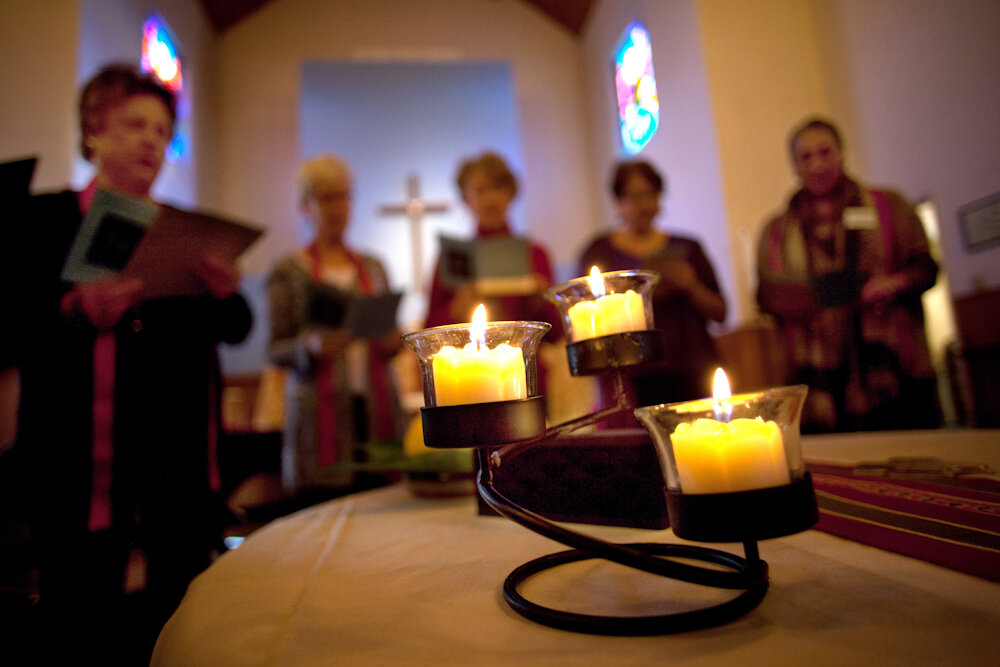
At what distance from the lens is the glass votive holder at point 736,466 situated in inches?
12.9

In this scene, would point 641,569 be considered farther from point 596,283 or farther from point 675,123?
point 675,123

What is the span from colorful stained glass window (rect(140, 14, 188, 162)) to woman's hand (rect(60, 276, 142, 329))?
2.92 meters

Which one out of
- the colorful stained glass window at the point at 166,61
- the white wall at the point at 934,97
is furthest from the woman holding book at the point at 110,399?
the colorful stained glass window at the point at 166,61

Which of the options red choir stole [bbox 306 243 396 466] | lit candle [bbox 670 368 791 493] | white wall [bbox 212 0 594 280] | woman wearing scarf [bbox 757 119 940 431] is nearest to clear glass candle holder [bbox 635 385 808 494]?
lit candle [bbox 670 368 791 493]

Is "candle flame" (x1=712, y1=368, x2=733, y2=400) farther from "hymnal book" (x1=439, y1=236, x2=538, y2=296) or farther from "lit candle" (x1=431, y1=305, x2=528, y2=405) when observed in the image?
"hymnal book" (x1=439, y1=236, x2=538, y2=296)

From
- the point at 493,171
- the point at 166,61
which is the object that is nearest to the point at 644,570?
the point at 493,171

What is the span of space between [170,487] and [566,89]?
4774mm

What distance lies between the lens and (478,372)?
0.39 m

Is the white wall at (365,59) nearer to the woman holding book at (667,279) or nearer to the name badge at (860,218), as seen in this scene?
the woman holding book at (667,279)

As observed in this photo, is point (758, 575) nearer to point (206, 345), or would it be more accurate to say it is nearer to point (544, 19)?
point (206, 345)

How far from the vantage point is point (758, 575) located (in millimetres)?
368

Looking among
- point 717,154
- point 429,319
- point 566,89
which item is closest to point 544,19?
point 566,89

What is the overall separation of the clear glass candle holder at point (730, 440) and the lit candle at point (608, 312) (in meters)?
0.15

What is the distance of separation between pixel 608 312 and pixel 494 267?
116cm
